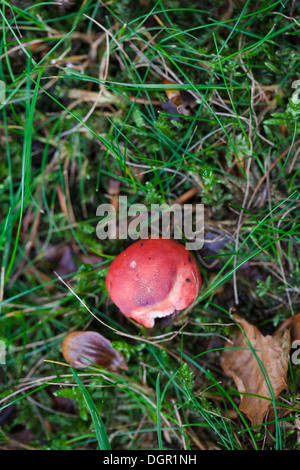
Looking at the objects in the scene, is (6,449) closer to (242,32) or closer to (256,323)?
(256,323)

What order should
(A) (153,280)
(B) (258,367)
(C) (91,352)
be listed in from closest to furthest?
(A) (153,280) < (B) (258,367) < (C) (91,352)

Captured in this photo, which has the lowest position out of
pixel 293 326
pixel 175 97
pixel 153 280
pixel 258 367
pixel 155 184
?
pixel 258 367

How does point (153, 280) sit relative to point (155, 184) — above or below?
below

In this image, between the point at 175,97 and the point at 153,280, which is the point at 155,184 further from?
the point at 153,280

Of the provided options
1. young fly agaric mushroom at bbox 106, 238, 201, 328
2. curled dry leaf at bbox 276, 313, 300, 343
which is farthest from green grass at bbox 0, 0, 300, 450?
young fly agaric mushroom at bbox 106, 238, 201, 328

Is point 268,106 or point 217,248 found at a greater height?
point 268,106

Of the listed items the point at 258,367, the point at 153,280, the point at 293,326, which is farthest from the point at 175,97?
the point at 258,367
